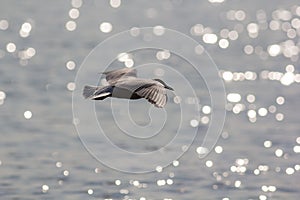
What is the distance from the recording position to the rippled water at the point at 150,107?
23172mm

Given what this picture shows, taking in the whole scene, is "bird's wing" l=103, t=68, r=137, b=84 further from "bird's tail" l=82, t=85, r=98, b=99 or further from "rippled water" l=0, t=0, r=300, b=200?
"rippled water" l=0, t=0, r=300, b=200

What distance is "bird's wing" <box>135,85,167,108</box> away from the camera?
1421 centimetres

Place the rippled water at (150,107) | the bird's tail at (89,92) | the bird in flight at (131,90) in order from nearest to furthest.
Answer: the bird in flight at (131,90) → the bird's tail at (89,92) → the rippled water at (150,107)

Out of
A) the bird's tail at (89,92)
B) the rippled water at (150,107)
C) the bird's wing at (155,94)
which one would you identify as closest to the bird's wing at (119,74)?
the bird's tail at (89,92)

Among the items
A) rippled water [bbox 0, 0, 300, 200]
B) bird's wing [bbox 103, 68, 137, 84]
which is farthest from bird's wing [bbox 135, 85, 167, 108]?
rippled water [bbox 0, 0, 300, 200]

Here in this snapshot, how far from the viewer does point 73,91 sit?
31234 millimetres

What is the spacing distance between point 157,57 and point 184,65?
1180 mm

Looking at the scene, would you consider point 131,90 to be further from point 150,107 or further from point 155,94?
point 150,107

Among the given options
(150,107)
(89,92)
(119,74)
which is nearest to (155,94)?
(89,92)

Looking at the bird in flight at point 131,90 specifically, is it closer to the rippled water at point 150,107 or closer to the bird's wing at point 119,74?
the bird's wing at point 119,74

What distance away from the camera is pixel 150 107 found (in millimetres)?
30016

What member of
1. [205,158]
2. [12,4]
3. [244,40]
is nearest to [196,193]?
[205,158]

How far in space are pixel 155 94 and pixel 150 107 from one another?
50.5 ft

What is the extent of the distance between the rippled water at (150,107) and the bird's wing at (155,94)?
7.19 meters
